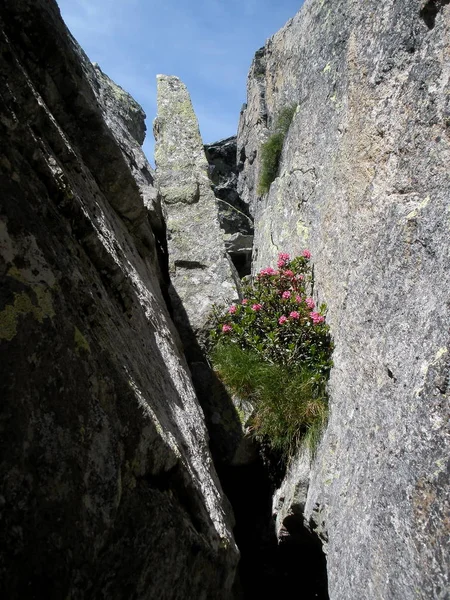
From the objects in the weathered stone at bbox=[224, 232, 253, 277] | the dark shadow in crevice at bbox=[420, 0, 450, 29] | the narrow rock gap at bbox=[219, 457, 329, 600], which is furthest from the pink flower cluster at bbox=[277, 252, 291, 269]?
the weathered stone at bbox=[224, 232, 253, 277]

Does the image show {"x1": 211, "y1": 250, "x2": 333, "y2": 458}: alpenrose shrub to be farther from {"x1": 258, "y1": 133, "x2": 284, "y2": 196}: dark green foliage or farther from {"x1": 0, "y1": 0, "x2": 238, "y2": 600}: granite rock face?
{"x1": 258, "y1": 133, "x2": 284, "y2": 196}: dark green foliage

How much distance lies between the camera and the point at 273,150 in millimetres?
8852

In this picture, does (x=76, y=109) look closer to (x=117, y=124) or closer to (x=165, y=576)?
(x=117, y=124)

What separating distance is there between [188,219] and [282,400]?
3.88 meters

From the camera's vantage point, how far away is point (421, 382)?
3.41 meters

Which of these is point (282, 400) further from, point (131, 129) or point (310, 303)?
point (131, 129)

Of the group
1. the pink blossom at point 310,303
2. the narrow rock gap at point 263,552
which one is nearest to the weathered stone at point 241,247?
the pink blossom at point 310,303

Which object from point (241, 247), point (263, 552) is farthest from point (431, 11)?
point (241, 247)

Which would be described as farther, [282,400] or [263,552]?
[263,552]

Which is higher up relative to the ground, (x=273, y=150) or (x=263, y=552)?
(x=273, y=150)

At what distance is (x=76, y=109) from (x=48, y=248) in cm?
261

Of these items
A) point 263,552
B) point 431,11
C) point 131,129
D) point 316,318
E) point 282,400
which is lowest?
point 263,552

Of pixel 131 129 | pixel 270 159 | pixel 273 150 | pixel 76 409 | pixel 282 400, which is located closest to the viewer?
pixel 76 409

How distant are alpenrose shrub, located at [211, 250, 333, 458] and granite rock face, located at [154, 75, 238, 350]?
1.35 feet
